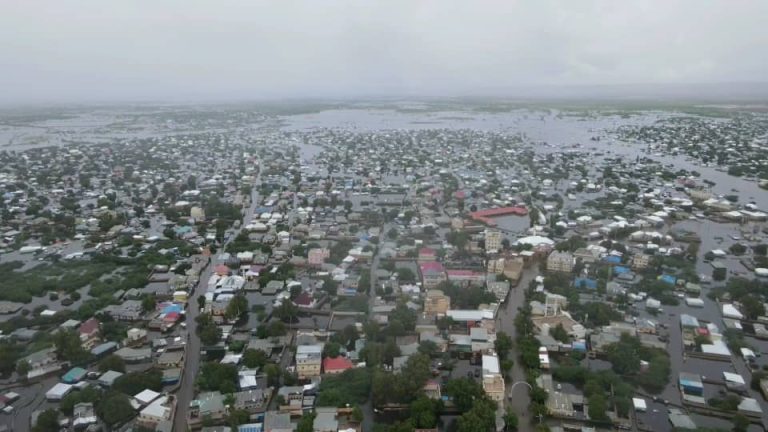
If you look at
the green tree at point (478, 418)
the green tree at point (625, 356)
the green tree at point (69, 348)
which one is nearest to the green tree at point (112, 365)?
the green tree at point (69, 348)

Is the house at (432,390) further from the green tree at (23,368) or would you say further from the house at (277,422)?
the green tree at (23,368)

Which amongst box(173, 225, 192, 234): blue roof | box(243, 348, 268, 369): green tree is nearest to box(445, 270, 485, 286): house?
box(243, 348, 268, 369): green tree

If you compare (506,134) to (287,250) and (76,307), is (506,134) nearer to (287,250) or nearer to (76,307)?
(287,250)

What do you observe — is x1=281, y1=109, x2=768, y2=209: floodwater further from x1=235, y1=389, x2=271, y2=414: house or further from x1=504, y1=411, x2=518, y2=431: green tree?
x1=235, y1=389, x2=271, y2=414: house

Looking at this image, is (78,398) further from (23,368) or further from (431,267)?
(431,267)

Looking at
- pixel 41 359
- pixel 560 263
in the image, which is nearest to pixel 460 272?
pixel 560 263
